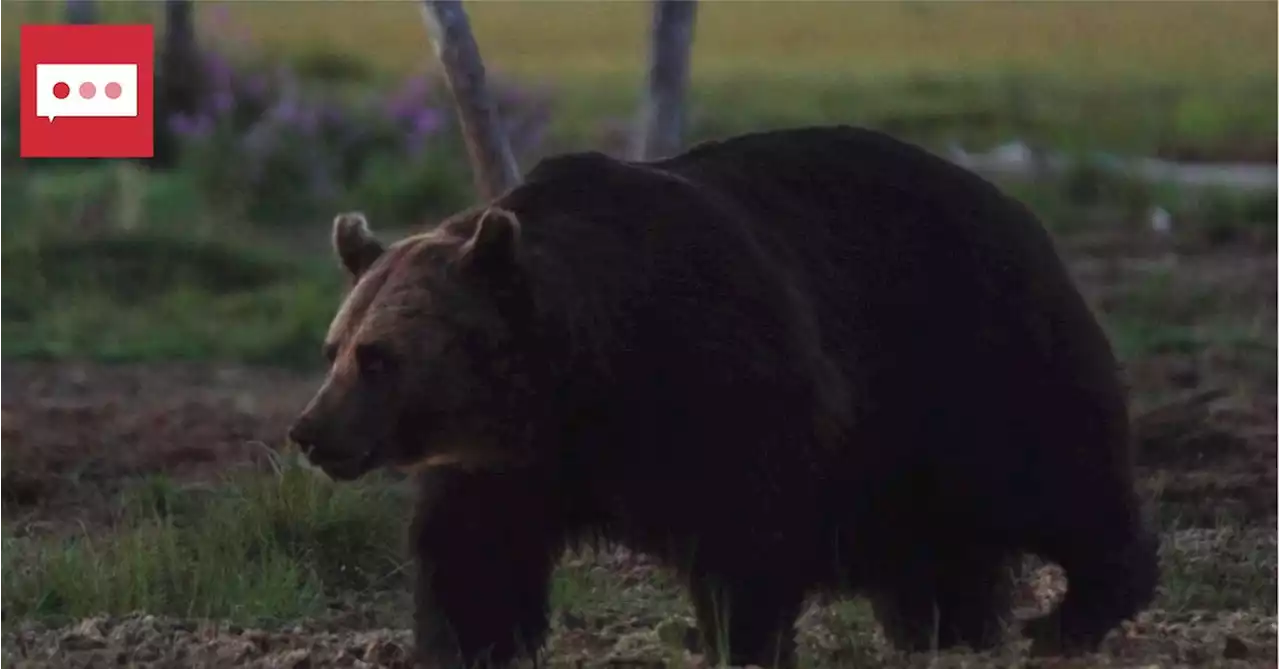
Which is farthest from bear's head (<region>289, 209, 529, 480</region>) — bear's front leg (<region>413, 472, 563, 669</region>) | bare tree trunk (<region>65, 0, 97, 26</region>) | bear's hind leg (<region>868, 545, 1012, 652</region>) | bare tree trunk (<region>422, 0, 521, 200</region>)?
bare tree trunk (<region>65, 0, 97, 26</region>)

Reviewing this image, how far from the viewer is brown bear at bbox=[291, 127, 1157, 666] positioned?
417 centimetres

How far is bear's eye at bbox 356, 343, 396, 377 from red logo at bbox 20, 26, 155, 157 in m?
2.10

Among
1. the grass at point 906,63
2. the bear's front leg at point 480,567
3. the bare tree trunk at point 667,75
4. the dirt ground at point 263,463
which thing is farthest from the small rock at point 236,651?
the grass at point 906,63

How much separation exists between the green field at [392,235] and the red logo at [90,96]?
1.03m

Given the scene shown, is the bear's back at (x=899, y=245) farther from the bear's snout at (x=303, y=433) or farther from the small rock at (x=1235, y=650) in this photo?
the bear's snout at (x=303, y=433)

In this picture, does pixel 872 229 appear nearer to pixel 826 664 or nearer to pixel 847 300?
pixel 847 300

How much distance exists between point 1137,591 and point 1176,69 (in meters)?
17.1

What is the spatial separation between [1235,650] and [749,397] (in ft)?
4.49

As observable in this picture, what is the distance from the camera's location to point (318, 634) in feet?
16.9

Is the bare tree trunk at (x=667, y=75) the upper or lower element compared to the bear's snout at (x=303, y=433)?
upper

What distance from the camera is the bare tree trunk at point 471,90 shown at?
7.13 metres

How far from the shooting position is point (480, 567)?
4.48 metres

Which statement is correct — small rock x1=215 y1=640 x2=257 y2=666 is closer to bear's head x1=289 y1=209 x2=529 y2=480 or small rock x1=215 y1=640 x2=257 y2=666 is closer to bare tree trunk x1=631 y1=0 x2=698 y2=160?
bear's head x1=289 y1=209 x2=529 y2=480

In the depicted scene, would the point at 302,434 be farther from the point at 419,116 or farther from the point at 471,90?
the point at 419,116
